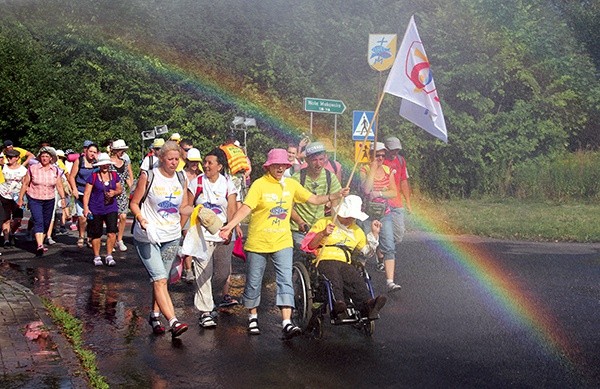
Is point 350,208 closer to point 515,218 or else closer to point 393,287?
point 393,287

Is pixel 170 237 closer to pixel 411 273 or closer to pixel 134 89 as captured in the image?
pixel 411 273

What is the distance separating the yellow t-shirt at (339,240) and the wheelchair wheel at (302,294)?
22cm

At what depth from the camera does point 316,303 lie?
8.21 m

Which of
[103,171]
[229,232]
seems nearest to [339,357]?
[229,232]

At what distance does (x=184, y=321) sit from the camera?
866 cm

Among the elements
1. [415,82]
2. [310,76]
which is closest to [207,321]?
[415,82]

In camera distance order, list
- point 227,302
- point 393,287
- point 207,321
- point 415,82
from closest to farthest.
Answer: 1. point 207,321
2. point 415,82
3. point 227,302
4. point 393,287

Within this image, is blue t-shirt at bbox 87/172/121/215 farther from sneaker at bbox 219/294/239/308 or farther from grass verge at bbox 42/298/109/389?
sneaker at bbox 219/294/239/308

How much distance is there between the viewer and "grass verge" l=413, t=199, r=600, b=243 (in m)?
16.2

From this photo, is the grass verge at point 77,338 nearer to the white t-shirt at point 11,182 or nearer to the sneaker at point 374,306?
the sneaker at point 374,306

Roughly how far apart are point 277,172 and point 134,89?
2150cm

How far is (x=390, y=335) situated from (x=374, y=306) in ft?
1.74

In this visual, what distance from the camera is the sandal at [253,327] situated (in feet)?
26.2

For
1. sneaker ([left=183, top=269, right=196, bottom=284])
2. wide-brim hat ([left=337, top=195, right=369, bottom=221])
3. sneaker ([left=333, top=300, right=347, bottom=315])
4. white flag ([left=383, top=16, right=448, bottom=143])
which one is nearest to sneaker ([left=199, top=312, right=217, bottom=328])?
sneaker ([left=333, top=300, right=347, bottom=315])
